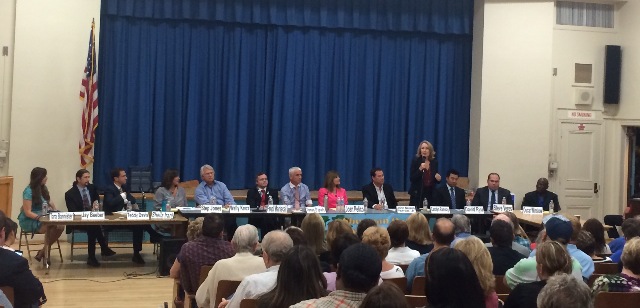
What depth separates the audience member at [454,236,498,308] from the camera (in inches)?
146

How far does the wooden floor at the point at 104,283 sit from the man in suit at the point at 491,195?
428 cm

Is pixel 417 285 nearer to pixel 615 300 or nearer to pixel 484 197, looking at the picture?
pixel 615 300

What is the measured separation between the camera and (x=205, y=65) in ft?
37.7

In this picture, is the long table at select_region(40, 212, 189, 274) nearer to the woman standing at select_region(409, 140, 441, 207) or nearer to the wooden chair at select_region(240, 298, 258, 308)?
the woman standing at select_region(409, 140, 441, 207)

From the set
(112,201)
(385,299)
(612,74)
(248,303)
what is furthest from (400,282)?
(612,74)

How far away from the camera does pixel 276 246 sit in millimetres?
3889

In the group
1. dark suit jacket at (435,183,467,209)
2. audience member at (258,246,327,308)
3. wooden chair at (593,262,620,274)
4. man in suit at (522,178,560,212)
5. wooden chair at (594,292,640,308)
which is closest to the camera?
audience member at (258,246,327,308)

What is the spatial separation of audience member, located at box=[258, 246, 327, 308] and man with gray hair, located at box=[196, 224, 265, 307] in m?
1.18

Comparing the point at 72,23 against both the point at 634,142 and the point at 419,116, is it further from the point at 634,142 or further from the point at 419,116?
the point at 634,142

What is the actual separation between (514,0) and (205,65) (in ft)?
15.6

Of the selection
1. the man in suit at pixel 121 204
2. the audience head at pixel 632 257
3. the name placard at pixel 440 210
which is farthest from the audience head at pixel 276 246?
the name placard at pixel 440 210

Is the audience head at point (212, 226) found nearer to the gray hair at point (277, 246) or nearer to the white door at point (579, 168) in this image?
the gray hair at point (277, 246)

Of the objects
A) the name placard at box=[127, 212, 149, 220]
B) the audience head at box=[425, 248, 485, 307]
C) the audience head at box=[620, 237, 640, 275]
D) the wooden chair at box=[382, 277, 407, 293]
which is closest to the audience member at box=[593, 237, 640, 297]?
the audience head at box=[620, 237, 640, 275]

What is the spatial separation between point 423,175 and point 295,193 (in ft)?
5.96
